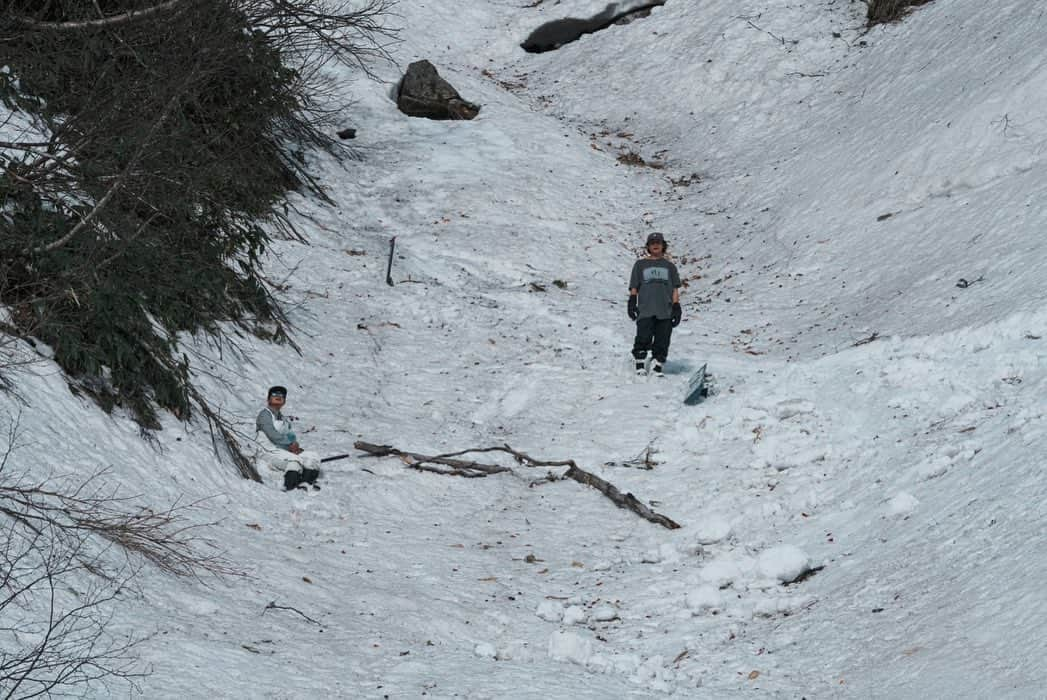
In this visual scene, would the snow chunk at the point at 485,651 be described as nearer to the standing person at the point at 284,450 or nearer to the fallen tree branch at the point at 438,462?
the standing person at the point at 284,450

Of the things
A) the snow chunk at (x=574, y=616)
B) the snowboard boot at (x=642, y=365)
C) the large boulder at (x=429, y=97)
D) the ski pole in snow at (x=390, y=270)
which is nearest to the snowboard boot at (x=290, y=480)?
the snow chunk at (x=574, y=616)

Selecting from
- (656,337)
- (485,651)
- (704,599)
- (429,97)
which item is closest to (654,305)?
(656,337)

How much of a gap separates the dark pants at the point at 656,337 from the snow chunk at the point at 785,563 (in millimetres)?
4996

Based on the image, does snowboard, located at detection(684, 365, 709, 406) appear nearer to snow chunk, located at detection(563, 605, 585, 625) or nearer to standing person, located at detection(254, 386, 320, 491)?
standing person, located at detection(254, 386, 320, 491)

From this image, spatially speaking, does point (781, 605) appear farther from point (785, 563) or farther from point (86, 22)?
point (86, 22)

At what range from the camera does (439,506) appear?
9.38m

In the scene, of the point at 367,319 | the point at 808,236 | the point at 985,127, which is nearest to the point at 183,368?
the point at 367,319

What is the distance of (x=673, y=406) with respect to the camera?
11.2 metres

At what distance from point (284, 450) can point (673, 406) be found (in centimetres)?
425

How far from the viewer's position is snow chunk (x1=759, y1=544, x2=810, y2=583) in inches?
280

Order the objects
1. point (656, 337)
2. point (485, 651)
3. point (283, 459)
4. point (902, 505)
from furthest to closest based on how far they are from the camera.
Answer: point (656, 337), point (283, 459), point (902, 505), point (485, 651)

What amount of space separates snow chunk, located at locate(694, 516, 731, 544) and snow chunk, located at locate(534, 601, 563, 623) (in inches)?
62.0

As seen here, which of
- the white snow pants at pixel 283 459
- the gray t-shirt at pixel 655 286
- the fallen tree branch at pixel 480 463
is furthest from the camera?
the gray t-shirt at pixel 655 286

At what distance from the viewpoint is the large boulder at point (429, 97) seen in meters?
21.7
